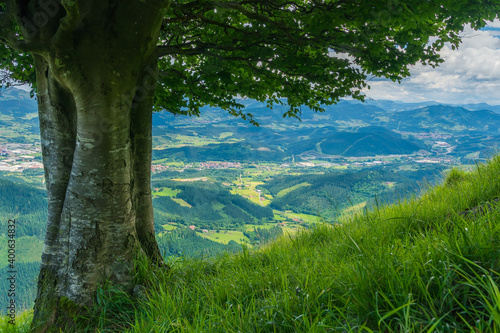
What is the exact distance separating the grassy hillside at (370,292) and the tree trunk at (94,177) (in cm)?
41

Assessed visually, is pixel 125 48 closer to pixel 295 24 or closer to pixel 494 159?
pixel 295 24

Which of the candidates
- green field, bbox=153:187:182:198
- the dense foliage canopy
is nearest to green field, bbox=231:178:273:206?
green field, bbox=153:187:182:198

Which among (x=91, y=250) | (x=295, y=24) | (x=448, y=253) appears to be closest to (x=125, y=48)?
(x=91, y=250)

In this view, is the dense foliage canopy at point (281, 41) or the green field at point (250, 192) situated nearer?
the dense foliage canopy at point (281, 41)

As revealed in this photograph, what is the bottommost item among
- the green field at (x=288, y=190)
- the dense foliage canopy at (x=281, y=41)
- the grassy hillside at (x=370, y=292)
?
the green field at (x=288, y=190)

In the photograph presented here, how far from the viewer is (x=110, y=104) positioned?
3.54 metres

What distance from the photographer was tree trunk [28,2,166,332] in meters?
3.36

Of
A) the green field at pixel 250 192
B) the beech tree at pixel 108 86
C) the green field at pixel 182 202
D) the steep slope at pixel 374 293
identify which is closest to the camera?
the steep slope at pixel 374 293

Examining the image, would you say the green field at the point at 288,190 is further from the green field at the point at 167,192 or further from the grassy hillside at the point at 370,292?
the grassy hillside at the point at 370,292

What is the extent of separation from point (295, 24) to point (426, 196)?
3.91m

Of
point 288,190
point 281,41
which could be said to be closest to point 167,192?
point 288,190

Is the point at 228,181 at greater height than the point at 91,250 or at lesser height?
lesser

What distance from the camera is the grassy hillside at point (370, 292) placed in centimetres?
166

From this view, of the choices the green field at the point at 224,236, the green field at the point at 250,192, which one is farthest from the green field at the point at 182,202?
the green field at the point at 224,236
